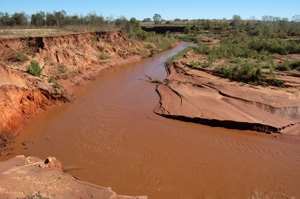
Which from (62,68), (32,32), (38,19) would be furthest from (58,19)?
(62,68)

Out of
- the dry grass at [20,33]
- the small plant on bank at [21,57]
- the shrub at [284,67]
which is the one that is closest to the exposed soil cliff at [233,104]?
the shrub at [284,67]

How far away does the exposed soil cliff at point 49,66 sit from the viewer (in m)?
10.4

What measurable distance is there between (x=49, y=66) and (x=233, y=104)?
11022 mm

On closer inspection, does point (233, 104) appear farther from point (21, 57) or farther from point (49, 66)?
point (21, 57)

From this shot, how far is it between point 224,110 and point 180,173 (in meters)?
4.59

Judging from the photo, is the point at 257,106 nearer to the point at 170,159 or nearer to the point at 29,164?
the point at 170,159

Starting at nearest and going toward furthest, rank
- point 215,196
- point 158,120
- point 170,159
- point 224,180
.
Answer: point 215,196 → point 224,180 → point 170,159 → point 158,120

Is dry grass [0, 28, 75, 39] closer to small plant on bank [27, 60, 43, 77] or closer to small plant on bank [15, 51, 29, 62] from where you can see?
small plant on bank [15, 51, 29, 62]

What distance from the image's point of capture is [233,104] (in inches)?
468

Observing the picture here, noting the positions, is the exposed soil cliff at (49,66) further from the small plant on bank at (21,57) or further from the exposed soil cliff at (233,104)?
the exposed soil cliff at (233,104)

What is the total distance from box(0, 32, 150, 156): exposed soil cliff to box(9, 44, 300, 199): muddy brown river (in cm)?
62

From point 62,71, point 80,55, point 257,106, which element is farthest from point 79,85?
point 257,106

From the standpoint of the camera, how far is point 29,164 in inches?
281

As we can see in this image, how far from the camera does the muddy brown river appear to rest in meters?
7.10
